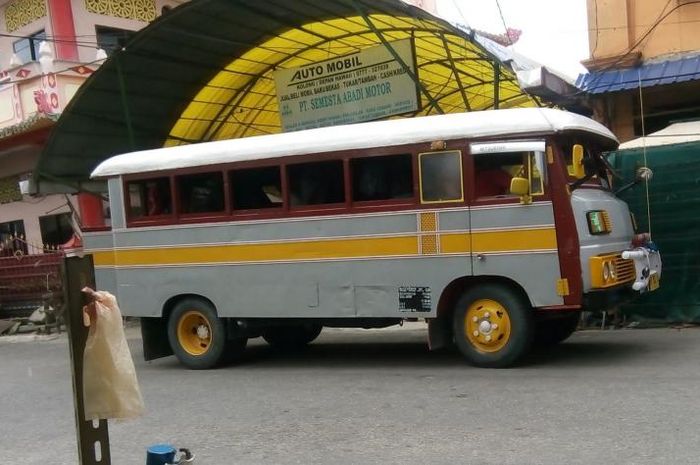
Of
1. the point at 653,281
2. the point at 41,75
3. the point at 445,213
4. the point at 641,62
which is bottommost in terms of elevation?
the point at 653,281

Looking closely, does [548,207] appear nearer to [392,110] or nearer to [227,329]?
[227,329]

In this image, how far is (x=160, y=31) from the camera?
465 inches

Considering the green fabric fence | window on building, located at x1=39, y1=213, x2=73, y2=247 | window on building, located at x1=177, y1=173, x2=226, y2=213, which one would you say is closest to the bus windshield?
the green fabric fence

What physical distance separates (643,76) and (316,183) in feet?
20.6

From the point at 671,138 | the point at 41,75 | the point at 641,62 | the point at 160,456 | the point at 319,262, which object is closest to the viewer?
the point at 160,456

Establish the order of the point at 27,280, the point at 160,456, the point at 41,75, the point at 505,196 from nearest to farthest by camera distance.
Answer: the point at 160,456 → the point at 505,196 → the point at 41,75 → the point at 27,280

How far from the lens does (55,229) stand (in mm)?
18547

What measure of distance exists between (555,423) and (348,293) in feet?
10.6

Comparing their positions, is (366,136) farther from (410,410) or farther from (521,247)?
(410,410)

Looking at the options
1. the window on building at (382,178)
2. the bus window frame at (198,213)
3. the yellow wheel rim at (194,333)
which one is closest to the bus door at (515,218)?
the window on building at (382,178)

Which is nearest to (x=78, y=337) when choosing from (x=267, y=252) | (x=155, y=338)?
(x=267, y=252)

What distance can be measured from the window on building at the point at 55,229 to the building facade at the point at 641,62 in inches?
515

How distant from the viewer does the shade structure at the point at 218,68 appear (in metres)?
11.8

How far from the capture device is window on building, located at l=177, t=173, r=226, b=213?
8.95m
